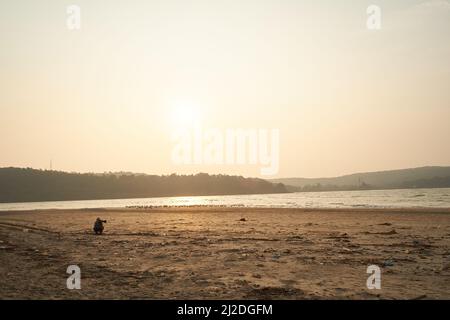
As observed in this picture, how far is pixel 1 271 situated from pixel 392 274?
13382mm

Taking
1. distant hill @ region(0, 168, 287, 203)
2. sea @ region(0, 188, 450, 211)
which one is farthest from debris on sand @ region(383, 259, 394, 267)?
distant hill @ region(0, 168, 287, 203)

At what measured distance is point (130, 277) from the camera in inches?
501

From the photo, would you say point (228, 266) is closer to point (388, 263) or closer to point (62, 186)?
point (388, 263)

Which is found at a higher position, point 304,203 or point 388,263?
point 388,263

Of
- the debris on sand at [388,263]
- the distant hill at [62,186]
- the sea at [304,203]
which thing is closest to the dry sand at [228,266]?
the debris on sand at [388,263]

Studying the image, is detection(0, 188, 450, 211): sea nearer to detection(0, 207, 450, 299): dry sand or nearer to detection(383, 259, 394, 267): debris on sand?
detection(0, 207, 450, 299): dry sand

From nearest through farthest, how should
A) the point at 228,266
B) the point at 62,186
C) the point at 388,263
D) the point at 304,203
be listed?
the point at 228,266, the point at 388,263, the point at 304,203, the point at 62,186

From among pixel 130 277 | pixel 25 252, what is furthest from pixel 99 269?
pixel 25 252

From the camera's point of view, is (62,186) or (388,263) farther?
(62,186)

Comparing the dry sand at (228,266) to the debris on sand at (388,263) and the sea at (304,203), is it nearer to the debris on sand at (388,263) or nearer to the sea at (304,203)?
the debris on sand at (388,263)

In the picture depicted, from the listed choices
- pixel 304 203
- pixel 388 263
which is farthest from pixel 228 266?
pixel 304 203
